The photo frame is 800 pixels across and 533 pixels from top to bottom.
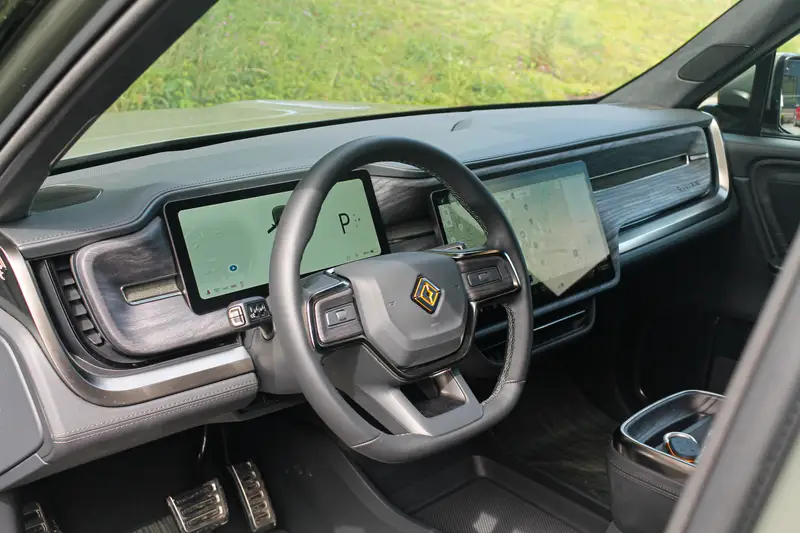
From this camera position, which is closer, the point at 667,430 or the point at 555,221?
the point at 667,430

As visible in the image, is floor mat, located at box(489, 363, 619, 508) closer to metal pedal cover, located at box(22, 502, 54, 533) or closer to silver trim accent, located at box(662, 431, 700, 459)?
silver trim accent, located at box(662, 431, 700, 459)

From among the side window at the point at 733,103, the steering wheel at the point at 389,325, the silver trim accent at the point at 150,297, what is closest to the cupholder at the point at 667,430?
the steering wheel at the point at 389,325

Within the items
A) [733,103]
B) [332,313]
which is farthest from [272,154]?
[733,103]

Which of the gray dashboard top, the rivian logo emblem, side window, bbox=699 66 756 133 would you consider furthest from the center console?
side window, bbox=699 66 756 133

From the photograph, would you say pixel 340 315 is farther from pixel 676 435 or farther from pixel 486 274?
pixel 676 435

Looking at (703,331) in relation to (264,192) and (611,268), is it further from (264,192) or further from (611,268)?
(264,192)

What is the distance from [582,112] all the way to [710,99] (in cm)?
57

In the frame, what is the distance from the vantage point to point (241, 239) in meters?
1.55

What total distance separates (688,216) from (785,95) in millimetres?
555

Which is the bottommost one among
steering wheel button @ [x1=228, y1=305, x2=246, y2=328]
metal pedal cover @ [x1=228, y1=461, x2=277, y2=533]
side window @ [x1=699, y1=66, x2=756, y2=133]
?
metal pedal cover @ [x1=228, y1=461, x2=277, y2=533]

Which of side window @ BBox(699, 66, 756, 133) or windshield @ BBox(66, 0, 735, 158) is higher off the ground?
side window @ BBox(699, 66, 756, 133)

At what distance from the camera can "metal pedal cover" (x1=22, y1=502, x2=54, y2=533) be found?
1841 mm

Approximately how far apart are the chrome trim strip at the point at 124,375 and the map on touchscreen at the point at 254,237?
14cm

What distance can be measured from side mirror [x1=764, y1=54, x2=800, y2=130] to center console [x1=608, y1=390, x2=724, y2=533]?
129cm
